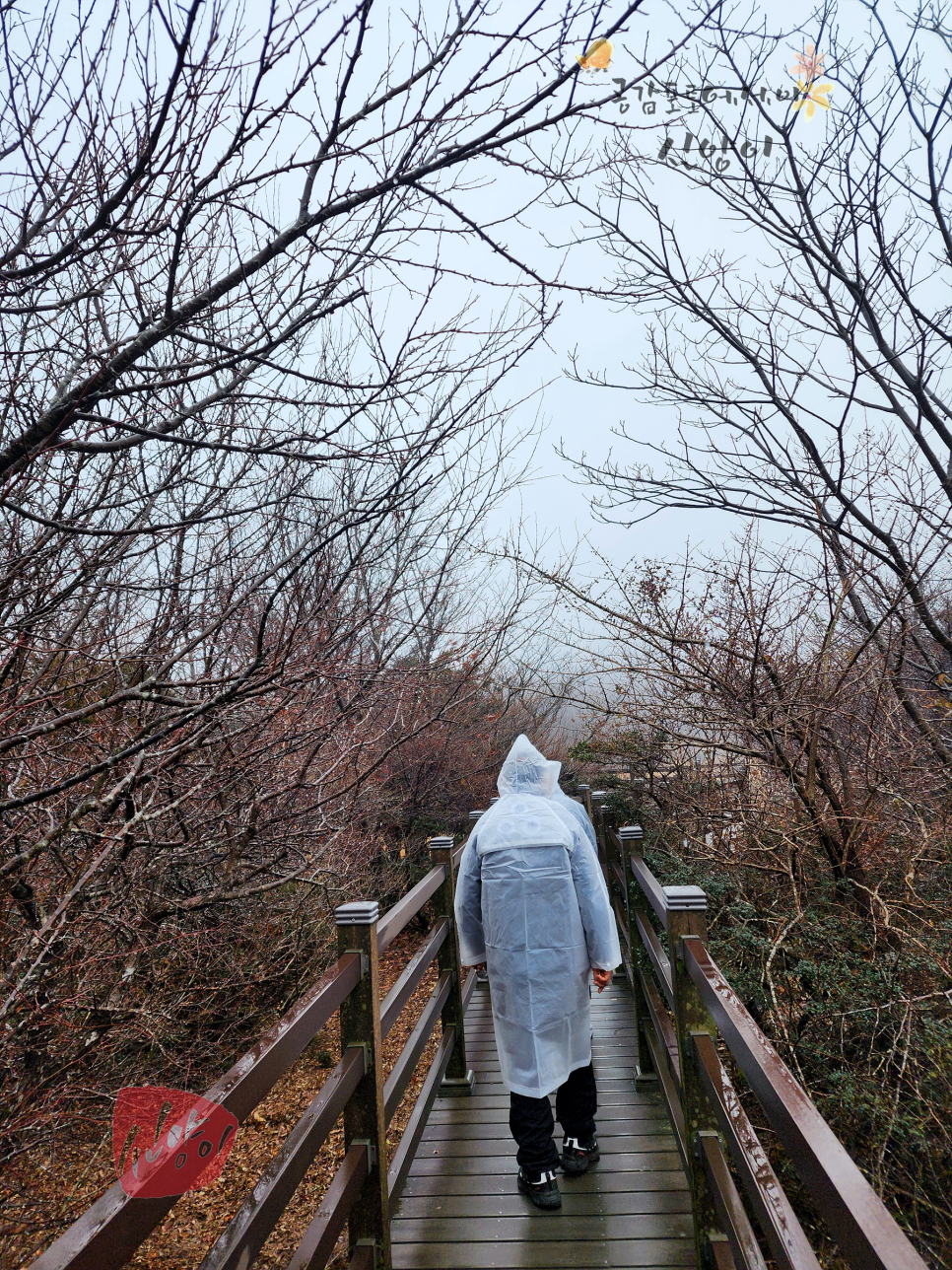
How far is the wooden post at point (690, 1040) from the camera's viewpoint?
7.59ft

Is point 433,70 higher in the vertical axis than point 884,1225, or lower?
higher

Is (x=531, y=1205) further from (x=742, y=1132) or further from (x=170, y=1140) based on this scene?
(x=170, y=1140)

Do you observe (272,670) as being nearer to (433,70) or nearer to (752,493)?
(433,70)

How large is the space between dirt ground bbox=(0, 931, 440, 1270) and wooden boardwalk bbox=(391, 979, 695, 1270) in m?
1.35

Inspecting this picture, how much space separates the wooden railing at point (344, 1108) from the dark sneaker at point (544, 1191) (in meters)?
0.47

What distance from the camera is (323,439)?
8.45 ft

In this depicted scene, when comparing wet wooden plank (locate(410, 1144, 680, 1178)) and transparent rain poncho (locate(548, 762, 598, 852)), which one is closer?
wet wooden plank (locate(410, 1144, 680, 1178))

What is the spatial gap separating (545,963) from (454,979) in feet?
3.36

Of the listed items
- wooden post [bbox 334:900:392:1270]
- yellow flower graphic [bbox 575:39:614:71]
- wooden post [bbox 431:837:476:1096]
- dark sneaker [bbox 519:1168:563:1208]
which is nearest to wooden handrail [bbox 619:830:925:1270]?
dark sneaker [bbox 519:1168:563:1208]

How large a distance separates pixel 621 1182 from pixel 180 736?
245 cm

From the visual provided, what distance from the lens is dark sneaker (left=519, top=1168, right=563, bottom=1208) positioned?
2875 mm

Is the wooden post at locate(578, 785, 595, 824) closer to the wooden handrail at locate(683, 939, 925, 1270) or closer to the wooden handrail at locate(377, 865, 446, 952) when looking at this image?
the wooden handrail at locate(377, 865, 446, 952)

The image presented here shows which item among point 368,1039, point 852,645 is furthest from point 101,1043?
point 852,645

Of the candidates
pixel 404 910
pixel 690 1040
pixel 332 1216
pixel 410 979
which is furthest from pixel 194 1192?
pixel 690 1040
